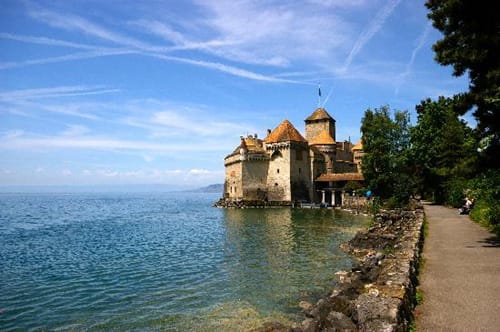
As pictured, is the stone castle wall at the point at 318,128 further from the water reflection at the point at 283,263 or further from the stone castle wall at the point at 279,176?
the water reflection at the point at 283,263

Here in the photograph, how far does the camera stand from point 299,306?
12.3 metres

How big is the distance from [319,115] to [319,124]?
193cm

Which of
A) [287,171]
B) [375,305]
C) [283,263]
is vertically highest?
[287,171]

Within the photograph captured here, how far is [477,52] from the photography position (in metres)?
12.7

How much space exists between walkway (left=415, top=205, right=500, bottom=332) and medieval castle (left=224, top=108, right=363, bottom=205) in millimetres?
46116

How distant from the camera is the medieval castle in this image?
62.2m

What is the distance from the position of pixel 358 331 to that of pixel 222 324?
553cm

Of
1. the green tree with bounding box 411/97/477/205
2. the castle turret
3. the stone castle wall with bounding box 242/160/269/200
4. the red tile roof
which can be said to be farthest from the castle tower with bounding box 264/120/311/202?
the green tree with bounding box 411/97/477/205

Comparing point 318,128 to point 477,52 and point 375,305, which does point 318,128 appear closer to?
point 477,52

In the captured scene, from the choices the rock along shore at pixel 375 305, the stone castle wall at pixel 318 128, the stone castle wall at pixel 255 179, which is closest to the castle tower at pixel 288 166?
the stone castle wall at pixel 255 179

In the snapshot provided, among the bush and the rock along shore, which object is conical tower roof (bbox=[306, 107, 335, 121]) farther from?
the rock along shore

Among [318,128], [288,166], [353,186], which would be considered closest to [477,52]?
[353,186]

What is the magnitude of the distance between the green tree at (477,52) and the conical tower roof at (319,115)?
59529 mm

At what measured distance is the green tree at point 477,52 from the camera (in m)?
12.5
